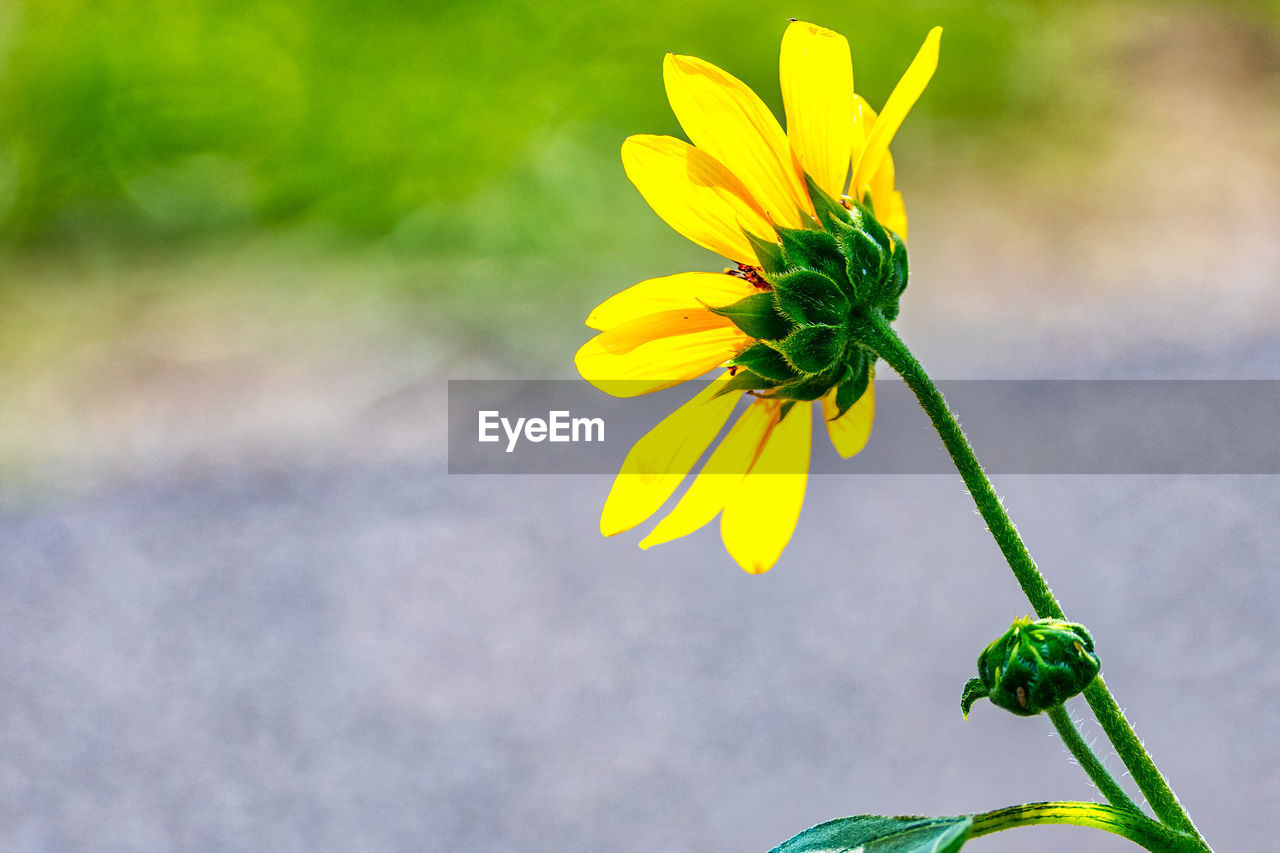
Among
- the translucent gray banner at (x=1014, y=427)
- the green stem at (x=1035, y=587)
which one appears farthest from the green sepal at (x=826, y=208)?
the translucent gray banner at (x=1014, y=427)

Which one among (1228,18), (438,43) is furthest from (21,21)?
(1228,18)

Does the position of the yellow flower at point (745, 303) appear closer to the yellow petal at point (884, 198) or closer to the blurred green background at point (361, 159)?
the yellow petal at point (884, 198)

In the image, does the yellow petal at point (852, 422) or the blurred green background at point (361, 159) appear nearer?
the yellow petal at point (852, 422)

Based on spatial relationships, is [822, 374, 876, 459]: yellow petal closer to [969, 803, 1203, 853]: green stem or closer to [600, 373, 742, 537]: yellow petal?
[600, 373, 742, 537]: yellow petal

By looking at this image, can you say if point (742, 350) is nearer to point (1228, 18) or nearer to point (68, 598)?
point (68, 598)

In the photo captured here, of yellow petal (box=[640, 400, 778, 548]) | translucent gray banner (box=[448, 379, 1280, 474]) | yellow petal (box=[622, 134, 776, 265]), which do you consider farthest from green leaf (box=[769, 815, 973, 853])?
translucent gray banner (box=[448, 379, 1280, 474])

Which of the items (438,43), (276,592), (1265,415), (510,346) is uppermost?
(438,43)

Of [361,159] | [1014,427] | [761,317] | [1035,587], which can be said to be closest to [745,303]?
[761,317]
